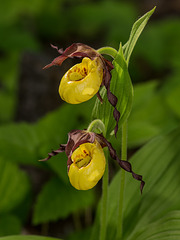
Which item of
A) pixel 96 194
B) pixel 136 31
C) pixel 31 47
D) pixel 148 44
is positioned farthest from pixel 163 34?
pixel 136 31

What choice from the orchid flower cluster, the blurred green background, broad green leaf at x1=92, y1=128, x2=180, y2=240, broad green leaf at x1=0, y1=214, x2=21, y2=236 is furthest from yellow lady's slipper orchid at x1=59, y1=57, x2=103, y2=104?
broad green leaf at x1=0, y1=214, x2=21, y2=236

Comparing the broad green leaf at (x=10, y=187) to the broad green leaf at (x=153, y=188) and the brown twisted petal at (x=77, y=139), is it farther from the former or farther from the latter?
the brown twisted petal at (x=77, y=139)

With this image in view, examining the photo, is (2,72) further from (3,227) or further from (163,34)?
(3,227)

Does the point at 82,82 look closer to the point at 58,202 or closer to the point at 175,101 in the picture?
the point at 58,202

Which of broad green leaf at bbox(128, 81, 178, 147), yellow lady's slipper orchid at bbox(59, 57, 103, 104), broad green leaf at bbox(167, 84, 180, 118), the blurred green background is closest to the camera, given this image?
yellow lady's slipper orchid at bbox(59, 57, 103, 104)

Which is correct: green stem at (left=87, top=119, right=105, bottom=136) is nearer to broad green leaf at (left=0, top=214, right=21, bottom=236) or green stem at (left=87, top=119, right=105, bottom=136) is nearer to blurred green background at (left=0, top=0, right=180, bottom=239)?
blurred green background at (left=0, top=0, right=180, bottom=239)

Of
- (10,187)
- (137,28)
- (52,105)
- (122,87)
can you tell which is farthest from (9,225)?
(52,105)

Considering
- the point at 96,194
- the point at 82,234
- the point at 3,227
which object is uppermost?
the point at 3,227

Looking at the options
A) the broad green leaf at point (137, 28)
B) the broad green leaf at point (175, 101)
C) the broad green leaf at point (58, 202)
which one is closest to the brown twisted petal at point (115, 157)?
the broad green leaf at point (137, 28)
